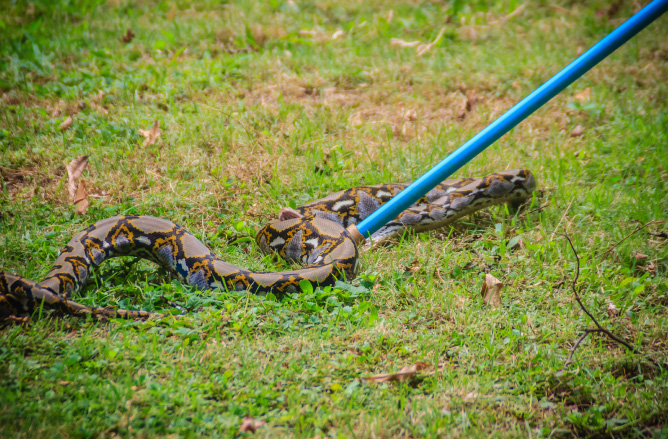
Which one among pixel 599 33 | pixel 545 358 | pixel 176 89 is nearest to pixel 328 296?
pixel 545 358

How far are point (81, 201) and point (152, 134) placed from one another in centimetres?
148

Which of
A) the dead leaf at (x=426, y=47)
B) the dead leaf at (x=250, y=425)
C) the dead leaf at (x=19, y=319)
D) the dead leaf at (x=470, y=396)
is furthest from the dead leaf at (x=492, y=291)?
the dead leaf at (x=426, y=47)

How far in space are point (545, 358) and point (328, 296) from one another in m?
1.70

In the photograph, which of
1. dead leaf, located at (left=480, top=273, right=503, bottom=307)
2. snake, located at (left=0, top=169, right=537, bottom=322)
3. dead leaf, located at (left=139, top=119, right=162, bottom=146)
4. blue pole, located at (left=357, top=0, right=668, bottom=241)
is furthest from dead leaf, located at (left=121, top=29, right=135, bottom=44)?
dead leaf, located at (left=480, top=273, right=503, bottom=307)

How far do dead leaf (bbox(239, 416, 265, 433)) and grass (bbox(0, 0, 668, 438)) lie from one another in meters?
0.05

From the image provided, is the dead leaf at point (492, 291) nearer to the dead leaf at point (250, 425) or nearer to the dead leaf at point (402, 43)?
the dead leaf at point (250, 425)

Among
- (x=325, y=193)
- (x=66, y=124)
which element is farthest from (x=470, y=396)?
(x=66, y=124)

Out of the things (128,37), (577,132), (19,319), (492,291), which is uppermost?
(128,37)

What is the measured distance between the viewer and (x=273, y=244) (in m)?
4.83

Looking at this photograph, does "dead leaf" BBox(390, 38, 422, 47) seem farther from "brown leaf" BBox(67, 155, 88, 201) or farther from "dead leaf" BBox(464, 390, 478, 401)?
"dead leaf" BBox(464, 390, 478, 401)

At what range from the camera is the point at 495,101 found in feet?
25.2

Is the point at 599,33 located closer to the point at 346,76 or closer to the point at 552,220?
the point at 346,76

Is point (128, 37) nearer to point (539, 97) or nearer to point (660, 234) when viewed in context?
point (539, 97)

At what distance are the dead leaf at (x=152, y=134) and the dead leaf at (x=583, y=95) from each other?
6277 mm
